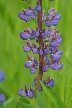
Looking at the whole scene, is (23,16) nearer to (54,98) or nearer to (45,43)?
(45,43)

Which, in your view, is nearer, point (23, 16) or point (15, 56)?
point (23, 16)

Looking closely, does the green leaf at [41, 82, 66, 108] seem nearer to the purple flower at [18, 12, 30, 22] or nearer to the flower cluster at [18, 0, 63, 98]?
the flower cluster at [18, 0, 63, 98]

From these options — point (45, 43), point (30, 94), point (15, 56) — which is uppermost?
point (45, 43)

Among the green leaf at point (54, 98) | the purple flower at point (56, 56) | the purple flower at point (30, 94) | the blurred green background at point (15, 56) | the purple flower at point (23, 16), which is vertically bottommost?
the blurred green background at point (15, 56)

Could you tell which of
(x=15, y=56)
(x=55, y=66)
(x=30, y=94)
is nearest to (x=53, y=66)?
(x=55, y=66)

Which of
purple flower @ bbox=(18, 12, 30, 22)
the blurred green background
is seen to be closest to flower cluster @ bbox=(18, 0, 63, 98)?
purple flower @ bbox=(18, 12, 30, 22)

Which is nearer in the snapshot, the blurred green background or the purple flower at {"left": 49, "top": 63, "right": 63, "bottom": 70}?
the purple flower at {"left": 49, "top": 63, "right": 63, "bottom": 70}

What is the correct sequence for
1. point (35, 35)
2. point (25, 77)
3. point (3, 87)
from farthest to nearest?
point (25, 77)
point (3, 87)
point (35, 35)

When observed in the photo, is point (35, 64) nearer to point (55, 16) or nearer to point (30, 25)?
point (55, 16)

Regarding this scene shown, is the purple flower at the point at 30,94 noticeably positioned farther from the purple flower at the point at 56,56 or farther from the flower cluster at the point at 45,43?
the purple flower at the point at 56,56

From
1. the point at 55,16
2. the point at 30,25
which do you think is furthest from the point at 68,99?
the point at 30,25

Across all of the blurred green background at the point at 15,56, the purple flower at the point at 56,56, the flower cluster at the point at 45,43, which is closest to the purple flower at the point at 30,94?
the flower cluster at the point at 45,43
